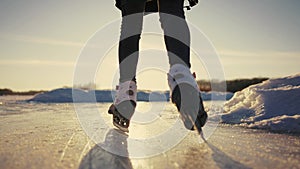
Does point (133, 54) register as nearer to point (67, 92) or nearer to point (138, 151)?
point (138, 151)

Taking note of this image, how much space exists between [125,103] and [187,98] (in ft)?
1.11

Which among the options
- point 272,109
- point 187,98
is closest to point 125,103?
point 187,98

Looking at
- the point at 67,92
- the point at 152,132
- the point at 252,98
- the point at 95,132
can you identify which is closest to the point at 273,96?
the point at 252,98

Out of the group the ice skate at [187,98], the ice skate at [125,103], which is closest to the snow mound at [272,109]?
the ice skate at [187,98]

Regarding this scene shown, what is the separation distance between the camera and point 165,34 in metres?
1.80

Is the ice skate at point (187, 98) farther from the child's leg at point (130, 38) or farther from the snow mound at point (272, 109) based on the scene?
the snow mound at point (272, 109)

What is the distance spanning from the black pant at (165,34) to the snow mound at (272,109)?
0.83 m

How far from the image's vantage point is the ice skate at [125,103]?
169 cm

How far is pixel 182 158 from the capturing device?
121 centimetres

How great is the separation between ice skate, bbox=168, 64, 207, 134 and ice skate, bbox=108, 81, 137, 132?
219 millimetres

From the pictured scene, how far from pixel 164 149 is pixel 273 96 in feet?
5.45

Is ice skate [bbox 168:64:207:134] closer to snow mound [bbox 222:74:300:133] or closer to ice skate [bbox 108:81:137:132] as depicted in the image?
ice skate [bbox 108:81:137:132]

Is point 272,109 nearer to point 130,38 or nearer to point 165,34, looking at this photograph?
point 165,34

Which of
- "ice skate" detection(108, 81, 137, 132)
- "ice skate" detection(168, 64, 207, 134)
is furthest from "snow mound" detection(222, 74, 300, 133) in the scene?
"ice skate" detection(108, 81, 137, 132)
